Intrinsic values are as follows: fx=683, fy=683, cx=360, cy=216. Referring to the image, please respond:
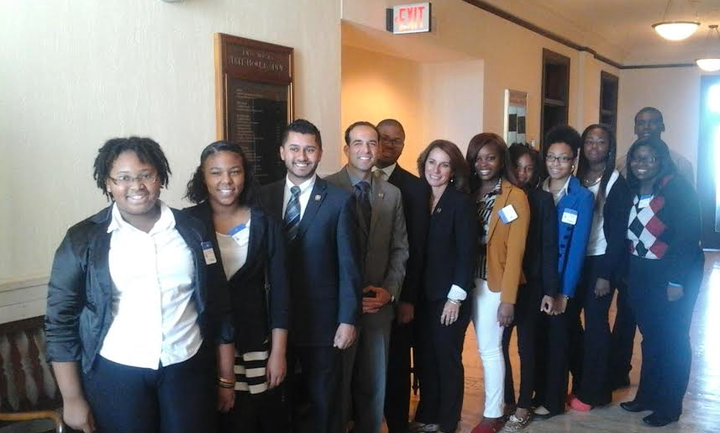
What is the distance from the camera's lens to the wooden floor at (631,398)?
3.50 metres

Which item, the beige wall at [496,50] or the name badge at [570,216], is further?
the beige wall at [496,50]

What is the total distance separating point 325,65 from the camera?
163 inches

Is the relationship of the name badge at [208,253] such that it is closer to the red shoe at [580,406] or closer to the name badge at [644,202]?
the name badge at [644,202]

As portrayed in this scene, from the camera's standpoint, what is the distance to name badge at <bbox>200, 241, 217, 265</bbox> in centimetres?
209

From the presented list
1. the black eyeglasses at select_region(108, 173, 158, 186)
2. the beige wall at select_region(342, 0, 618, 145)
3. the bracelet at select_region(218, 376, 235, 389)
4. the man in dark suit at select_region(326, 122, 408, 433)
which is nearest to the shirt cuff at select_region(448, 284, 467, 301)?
the man in dark suit at select_region(326, 122, 408, 433)

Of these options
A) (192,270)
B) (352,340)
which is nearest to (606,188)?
(352,340)

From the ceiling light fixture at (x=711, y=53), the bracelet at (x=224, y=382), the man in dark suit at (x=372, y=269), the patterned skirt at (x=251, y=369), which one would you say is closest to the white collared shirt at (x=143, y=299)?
the bracelet at (x=224, y=382)

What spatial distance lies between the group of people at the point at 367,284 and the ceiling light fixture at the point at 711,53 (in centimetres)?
622

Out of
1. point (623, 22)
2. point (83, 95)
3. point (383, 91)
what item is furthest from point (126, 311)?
point (623, 22)

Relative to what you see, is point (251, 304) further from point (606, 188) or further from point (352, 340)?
point (606, 188)

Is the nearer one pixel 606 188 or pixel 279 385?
pixel 279 385

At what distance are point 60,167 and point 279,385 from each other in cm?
118

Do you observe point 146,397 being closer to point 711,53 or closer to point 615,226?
point 615,226

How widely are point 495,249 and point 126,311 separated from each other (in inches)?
72.0
